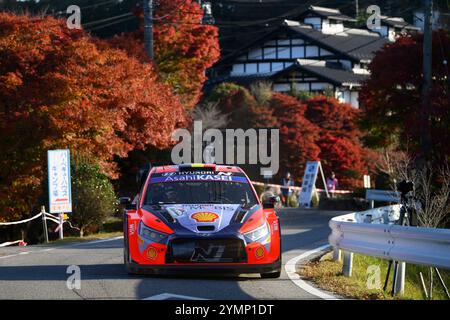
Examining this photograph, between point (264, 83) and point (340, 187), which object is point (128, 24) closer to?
point (264, 83)

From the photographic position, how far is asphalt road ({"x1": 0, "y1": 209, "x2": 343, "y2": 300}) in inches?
395

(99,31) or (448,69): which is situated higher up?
(99,31)

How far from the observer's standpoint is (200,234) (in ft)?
37.2

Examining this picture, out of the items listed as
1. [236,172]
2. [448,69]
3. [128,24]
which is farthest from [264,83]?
[236,172]

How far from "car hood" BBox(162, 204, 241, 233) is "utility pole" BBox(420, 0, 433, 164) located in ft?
55.2

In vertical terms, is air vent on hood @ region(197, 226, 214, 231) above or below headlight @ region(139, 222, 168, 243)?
above

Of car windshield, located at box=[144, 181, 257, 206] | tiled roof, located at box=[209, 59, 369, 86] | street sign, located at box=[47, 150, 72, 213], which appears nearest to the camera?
car windshield, located at box=[144, 181, 257, 206]

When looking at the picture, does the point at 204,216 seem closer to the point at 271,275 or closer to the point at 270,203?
the point at 271,275

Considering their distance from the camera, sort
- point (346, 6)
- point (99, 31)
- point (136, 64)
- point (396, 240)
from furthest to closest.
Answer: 1. point (346, 6)
2. point (99, 31)
3. point (136, 64)
4. point (396, 240)

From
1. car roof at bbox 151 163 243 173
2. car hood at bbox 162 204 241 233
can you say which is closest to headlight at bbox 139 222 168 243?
car hood at bbox 162 204 241 233

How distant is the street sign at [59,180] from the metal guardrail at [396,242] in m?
11.0

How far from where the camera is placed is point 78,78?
80.7ft

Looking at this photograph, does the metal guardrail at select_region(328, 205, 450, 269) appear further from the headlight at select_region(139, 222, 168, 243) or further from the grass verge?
the headlight at select_region(139, 222, 168, 243)
